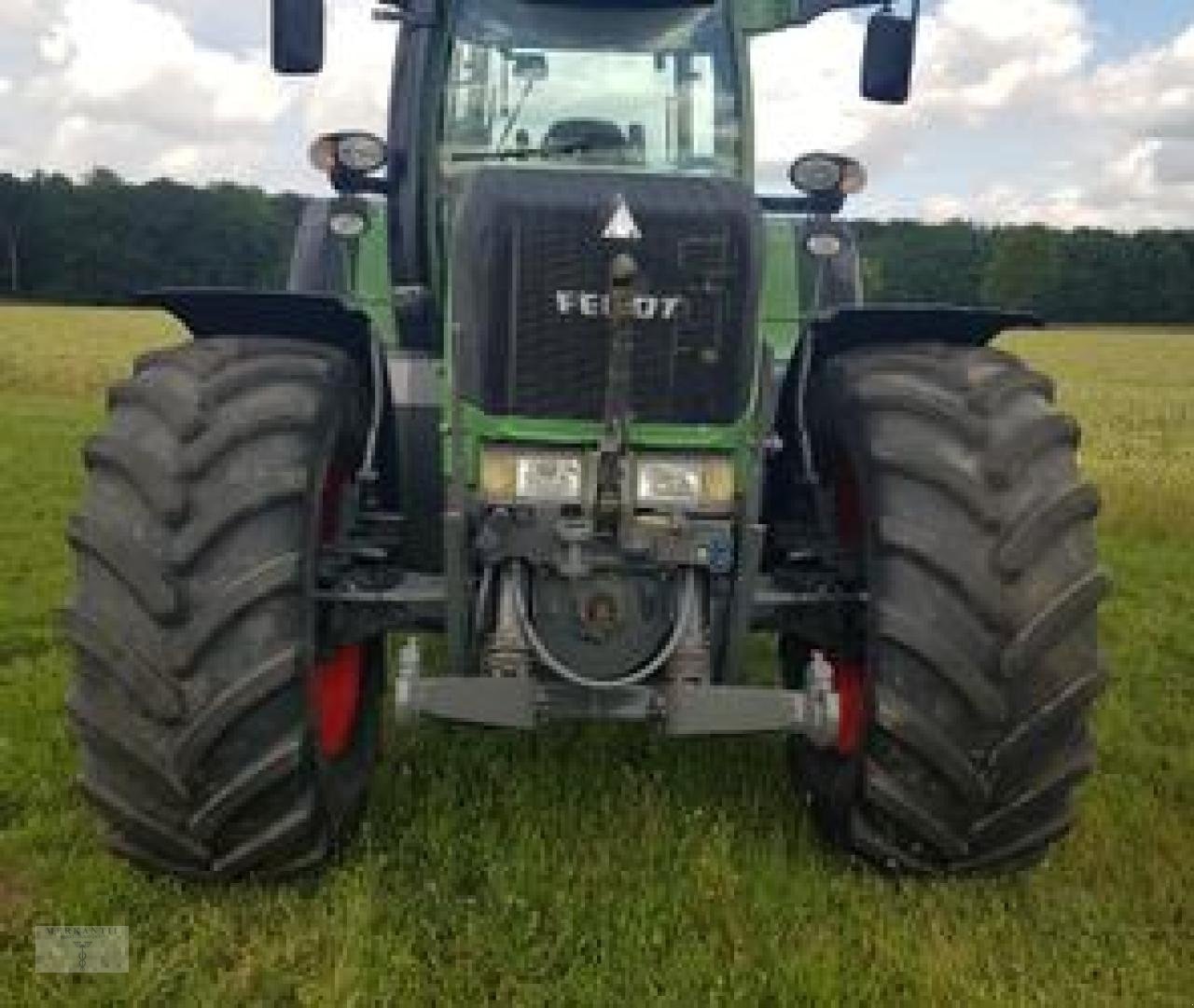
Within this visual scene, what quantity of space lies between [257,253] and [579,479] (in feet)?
255

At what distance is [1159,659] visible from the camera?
7.53 meters

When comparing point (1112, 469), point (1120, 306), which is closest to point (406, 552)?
point (1112, 469)

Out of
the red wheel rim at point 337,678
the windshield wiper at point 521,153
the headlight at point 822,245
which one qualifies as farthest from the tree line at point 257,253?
the red wheel rim at point 337,678

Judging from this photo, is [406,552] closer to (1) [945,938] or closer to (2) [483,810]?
(2) [483,810]

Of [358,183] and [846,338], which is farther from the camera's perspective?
[358,183]

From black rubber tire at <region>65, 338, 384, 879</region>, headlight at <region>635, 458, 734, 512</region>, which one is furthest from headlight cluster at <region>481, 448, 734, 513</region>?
black rubber tire at <region>65, 338, 384, 879</region>

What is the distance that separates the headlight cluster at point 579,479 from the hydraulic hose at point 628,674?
196 millimetres

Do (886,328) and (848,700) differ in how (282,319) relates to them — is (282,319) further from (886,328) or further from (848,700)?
(848,700)

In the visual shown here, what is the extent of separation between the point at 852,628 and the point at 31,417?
1603 cm

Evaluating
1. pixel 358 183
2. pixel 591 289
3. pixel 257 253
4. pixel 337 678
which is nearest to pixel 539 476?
pixel 591 289

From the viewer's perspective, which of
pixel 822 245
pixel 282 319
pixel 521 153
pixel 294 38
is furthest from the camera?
pixel 822 245

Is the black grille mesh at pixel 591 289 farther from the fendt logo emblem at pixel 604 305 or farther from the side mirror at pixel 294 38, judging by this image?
the side mirror at pixel 294 38

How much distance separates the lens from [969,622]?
150 inches

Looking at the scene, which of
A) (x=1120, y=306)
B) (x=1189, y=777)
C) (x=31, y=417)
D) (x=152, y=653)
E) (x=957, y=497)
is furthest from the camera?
(x=1120, y=306)
